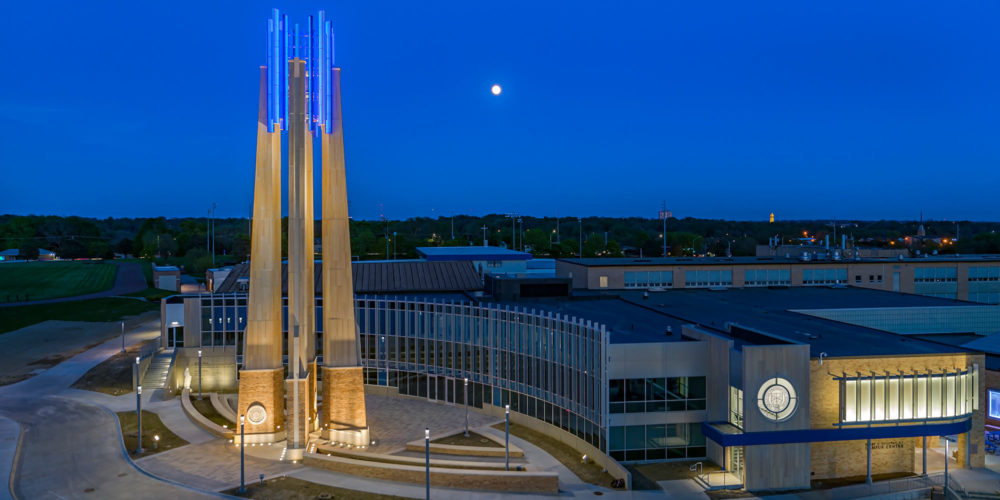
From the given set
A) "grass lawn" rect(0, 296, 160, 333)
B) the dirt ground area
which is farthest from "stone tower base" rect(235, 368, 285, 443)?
"grass lawn" rect(0, 296, 160, 333)

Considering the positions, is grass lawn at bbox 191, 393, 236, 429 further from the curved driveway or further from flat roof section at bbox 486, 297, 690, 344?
flat roof section at bbox 486, 297, 690, 344

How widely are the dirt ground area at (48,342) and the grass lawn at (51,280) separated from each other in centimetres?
3523

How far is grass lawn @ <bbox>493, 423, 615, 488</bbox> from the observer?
33938 millimetres

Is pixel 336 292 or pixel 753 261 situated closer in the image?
pixel 336 292

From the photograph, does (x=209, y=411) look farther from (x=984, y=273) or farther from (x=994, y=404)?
(x=984, y=273)

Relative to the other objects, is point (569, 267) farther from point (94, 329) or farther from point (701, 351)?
point (94, 329)

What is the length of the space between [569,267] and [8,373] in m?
52.2

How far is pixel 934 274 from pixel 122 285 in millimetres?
128330

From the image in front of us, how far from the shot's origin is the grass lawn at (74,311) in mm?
86250

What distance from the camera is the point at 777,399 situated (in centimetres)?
3388

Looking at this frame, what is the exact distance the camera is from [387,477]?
33.6 m

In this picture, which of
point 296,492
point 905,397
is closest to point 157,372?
point 296,492

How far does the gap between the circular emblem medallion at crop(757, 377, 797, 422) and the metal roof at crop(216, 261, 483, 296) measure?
34.3 metres

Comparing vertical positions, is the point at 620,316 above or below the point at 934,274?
below
